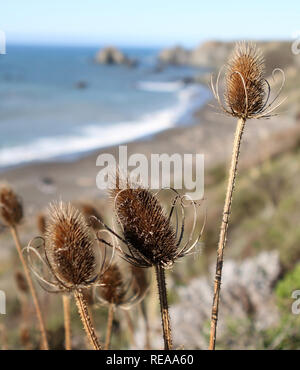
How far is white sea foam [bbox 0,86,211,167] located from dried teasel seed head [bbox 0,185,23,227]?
26.0m

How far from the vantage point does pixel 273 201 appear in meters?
10.7

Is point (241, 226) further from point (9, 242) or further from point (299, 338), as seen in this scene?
point (9, 242)

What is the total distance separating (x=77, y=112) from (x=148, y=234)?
4590 centimetres

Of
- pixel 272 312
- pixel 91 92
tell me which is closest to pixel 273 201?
pixel 272 312

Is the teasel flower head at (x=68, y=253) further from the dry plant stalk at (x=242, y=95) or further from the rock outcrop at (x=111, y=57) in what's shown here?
the rock outcrop at (x=111, y=57)

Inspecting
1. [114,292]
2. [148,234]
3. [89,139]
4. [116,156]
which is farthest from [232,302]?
[89,139]

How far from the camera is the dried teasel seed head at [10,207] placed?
2740 millimetres

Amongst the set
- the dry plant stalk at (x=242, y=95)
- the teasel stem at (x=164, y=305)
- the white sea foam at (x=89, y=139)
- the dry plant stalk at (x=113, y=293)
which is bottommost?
the dry plant stalk at (x=113, y=293)

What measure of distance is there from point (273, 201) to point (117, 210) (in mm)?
9469

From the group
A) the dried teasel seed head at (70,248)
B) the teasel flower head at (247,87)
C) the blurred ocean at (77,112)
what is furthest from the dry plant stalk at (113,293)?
the blurred ocean at (77,112)

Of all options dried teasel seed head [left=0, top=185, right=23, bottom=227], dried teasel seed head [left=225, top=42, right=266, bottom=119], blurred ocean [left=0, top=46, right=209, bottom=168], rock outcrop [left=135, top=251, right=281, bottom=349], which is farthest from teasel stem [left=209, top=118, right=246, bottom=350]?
blurred ocean [left=0, top=46, right=209, bottom=168]

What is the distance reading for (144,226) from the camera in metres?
1.65

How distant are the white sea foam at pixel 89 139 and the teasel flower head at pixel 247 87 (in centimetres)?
2727

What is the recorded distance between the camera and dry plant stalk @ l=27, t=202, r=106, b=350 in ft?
5.27
